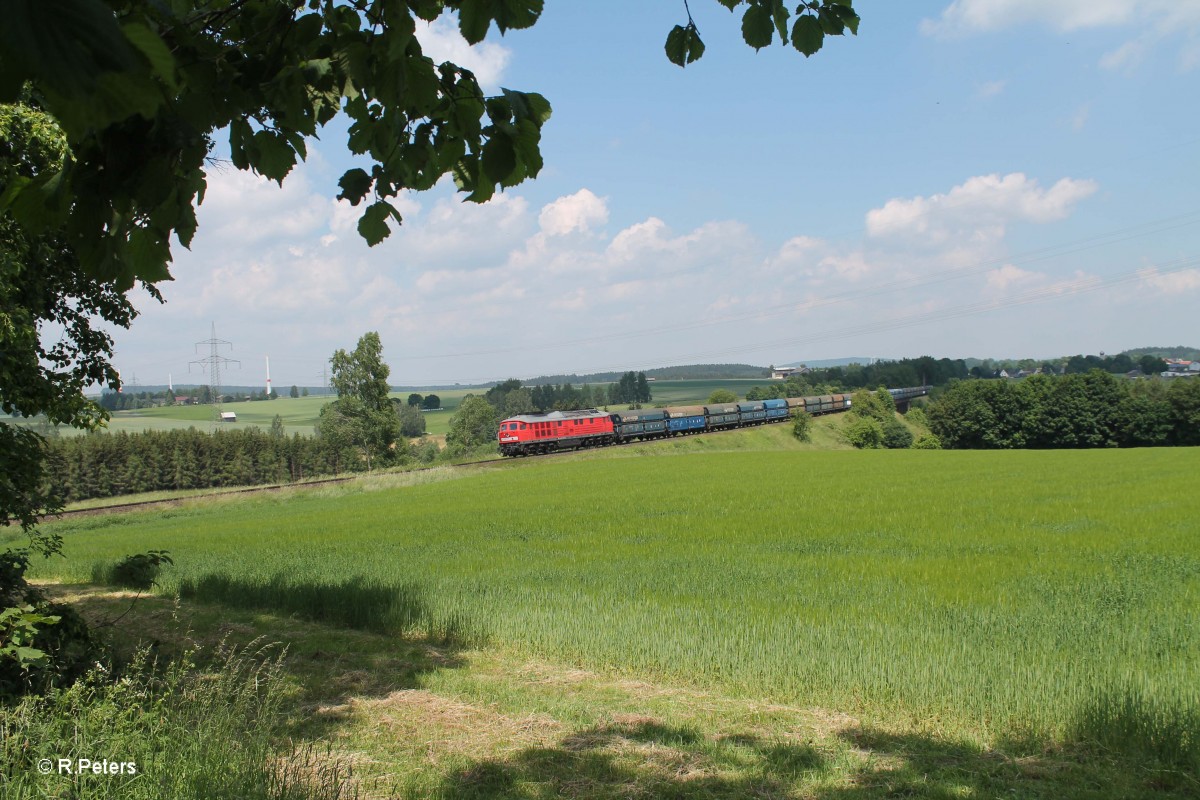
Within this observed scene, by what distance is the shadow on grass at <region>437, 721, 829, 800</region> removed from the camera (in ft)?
15.4

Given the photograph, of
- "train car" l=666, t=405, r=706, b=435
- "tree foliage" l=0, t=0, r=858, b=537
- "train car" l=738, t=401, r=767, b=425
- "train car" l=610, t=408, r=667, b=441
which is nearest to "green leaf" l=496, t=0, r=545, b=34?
"tree foliage" l=0, t=0, r=858, b=537

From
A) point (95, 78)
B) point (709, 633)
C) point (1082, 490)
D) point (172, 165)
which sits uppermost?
point (172, 165)

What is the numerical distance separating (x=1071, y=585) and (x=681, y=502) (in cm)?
1476

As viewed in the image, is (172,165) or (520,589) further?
(520,589)

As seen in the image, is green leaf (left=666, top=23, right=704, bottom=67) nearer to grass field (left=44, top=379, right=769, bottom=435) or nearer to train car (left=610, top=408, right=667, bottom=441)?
train car (left=610, top=408, right=667, bottom=441)

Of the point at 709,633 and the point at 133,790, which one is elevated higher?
the point at 133,790

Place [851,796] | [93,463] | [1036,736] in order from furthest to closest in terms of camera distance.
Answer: [93,463], [1036,736], [851,796]

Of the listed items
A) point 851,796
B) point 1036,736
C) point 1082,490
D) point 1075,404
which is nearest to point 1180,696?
point 1036,736

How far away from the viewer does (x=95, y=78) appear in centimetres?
108

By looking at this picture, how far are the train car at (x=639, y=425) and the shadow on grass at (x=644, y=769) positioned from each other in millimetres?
53042

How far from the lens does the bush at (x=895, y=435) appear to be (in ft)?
275

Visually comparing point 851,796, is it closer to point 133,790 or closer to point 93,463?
point 133,790

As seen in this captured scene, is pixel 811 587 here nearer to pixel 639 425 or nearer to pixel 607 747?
pixel 607 747

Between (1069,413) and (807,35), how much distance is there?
273ft
